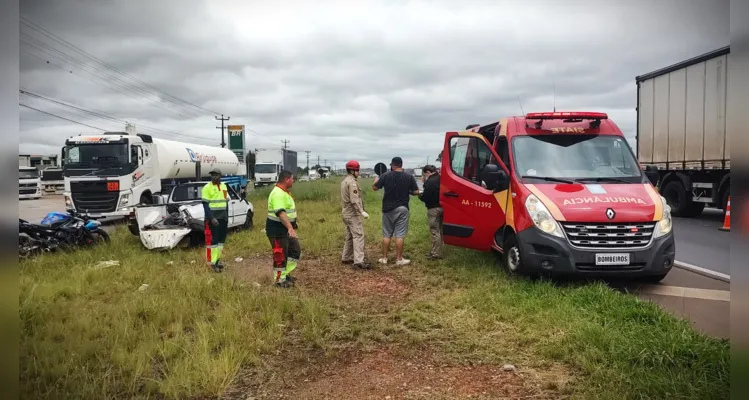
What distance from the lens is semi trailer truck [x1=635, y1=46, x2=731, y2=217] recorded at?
11758 mm

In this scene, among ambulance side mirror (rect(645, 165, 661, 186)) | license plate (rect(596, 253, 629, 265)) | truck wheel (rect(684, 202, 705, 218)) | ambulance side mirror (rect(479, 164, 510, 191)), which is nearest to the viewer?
license plate (rect(596, 253, 629, 265))

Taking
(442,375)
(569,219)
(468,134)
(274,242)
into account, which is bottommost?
(442,375)

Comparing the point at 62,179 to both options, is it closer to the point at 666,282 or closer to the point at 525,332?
the point at 525,332

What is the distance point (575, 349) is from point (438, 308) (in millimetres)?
1753

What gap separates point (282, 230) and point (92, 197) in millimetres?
9915

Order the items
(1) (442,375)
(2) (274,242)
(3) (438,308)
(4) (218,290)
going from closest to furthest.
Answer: (1) (442,375) < (3) (438,308) < (4) (218,290) < (2) (274,242)

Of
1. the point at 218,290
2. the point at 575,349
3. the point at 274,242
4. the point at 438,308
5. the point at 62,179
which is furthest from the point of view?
the point at 62,179

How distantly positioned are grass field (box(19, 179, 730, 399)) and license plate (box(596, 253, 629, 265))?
1.04 feet

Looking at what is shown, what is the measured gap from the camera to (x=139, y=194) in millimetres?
14719

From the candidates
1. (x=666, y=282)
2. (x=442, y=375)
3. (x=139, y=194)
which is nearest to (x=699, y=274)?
(x=666, y=282)

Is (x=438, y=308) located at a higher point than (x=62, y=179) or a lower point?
lower

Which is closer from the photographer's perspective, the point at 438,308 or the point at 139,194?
the point at 438,308

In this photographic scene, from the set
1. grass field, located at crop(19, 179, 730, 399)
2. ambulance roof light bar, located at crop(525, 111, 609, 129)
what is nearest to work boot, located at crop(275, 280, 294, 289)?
grass field, located at crop(19, 179, 730, 399)

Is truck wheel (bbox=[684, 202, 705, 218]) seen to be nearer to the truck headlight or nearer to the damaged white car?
the truck headlight
